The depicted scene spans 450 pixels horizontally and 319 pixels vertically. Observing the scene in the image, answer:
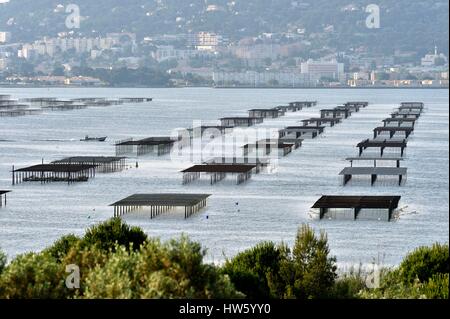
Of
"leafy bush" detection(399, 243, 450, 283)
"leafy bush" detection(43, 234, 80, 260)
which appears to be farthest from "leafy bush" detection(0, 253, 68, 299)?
"leafy bush" detection(399, 243, 450, 283)

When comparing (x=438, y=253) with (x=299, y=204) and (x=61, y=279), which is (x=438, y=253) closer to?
(x=61, y=279)

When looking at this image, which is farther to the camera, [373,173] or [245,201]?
[373,173]

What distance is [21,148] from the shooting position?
80.8 meters

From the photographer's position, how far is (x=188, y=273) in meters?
18.9

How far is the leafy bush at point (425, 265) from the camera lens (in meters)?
26.9

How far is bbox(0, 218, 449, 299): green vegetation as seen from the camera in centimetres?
1873

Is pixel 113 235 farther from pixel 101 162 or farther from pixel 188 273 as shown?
pixel 101 162

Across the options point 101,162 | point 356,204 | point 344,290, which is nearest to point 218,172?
point 101,162

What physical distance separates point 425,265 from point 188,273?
1006 cm

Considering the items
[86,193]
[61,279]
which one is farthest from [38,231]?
[61,279]

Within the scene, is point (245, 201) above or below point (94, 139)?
above

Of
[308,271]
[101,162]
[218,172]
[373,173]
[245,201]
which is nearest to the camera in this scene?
[308,271]
